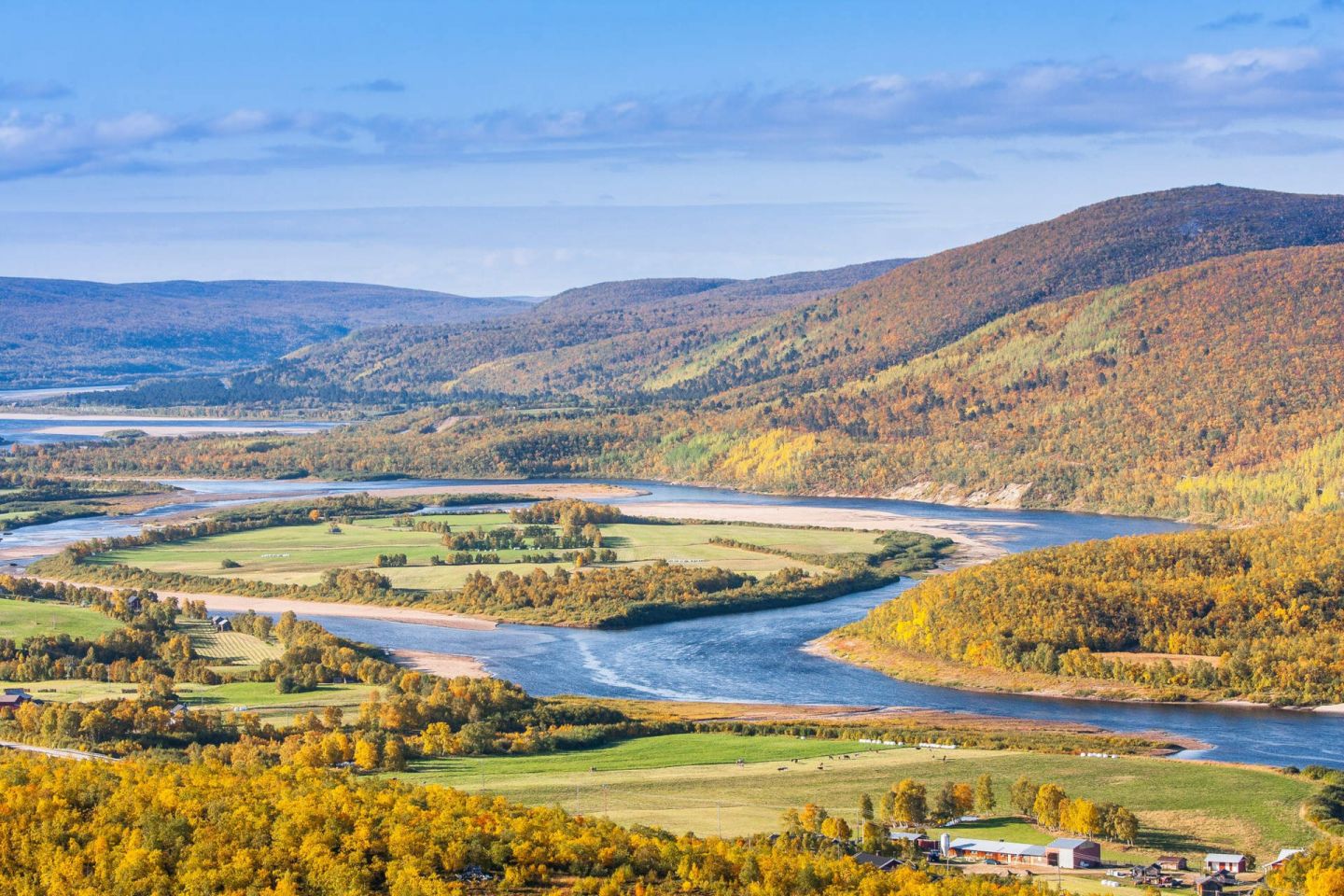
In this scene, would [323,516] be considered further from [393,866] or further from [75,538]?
[393,866]

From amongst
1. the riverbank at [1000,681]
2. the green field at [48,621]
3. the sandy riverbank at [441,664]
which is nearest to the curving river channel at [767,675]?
the riverbank at [1000,681]

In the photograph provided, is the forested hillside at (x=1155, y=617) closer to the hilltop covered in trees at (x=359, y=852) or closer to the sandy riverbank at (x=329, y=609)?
the sandy riverbank at (x=329, y=609)

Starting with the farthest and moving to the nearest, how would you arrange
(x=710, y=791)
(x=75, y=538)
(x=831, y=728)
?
(x=75, y=538) → (x=831, y=728) → (x=710, y=791)

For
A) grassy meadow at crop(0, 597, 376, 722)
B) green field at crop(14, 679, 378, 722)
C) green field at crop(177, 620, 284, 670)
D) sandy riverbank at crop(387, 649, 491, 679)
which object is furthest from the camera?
green field at crop(177, 620, 284, 670)

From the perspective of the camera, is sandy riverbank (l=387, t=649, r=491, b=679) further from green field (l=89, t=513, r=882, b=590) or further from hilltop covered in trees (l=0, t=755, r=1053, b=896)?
hilltop covered in trees (l=0, t=755, r=1053, b=896)

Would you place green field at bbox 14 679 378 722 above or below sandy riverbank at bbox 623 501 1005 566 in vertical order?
below

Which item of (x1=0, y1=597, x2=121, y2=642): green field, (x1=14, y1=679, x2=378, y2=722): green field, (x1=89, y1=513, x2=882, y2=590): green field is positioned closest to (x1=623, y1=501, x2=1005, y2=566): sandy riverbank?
(x1=89, y1=513, x2=882, y2=590): green field

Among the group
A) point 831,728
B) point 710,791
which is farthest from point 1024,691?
point 710,791
